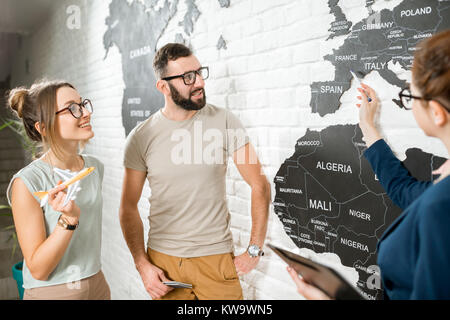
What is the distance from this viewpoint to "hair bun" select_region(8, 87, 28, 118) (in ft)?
4.10

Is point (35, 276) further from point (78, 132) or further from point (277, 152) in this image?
point (277, 152)

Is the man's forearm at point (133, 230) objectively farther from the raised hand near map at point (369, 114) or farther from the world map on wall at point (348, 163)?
the raised hand near map at point (369, 114)

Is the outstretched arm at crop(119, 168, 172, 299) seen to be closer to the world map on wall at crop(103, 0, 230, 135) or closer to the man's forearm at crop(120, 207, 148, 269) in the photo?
the man's forearm at crop(120, 207, 148, 269)

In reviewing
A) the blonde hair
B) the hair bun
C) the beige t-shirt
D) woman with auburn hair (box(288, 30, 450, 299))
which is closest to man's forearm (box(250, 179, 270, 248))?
the beige t-shirt

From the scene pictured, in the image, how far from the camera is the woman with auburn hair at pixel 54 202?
1218 millimetres

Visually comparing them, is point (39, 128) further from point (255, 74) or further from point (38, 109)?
point (255, 74)

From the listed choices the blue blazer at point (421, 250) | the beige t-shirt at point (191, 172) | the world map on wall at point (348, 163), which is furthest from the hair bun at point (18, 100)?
the blue blazer at point (421, 250)

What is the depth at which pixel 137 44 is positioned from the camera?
6.47 feet

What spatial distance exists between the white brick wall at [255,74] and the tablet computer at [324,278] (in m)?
0.41

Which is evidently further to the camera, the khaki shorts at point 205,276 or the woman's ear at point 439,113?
the khaki shorts at point 205,276

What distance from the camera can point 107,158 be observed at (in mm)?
1968

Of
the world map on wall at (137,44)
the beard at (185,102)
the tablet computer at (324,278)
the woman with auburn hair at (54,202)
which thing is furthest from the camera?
the world map on wall at (137,44)

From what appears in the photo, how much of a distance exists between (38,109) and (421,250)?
3.94 ft

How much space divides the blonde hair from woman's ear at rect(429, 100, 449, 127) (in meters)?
1.13
